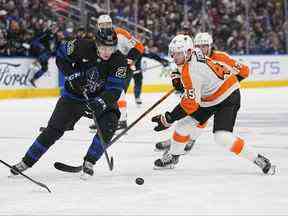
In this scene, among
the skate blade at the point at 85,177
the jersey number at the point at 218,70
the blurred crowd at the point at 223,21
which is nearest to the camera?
the skate blade at the point at 85,177

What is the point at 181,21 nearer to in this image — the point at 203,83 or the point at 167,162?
the point at 167,162

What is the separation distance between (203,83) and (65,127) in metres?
1.04

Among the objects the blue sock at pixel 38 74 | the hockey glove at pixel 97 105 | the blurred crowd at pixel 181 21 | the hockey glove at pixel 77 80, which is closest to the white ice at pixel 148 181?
the hockey glove at pixel 97 105

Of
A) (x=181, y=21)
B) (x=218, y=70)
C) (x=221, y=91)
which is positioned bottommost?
(x=181, y=21)

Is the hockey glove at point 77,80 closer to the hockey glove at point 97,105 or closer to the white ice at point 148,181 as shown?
the hockey glove at point 97,105

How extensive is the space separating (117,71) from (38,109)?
680cm

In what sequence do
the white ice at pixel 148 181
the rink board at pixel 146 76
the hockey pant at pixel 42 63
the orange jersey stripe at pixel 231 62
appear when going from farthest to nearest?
1. the hockey pant at pixel 42 63
2. the rink board at pixel 146 76
3. the orange jersey stripe at pixel 231 62
4. the white ice at pixel 148 181

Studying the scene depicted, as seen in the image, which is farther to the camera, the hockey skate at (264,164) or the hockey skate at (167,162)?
the hockey skate at (167,162)

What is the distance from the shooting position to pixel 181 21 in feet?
57.2

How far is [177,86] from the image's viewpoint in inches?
233

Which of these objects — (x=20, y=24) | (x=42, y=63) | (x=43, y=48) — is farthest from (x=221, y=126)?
(x=20, y=24)

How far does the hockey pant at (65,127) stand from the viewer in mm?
5340

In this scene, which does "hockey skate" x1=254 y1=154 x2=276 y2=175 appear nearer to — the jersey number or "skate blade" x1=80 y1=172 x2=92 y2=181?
the jersey number

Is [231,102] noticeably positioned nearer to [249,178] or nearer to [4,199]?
[249,178]
